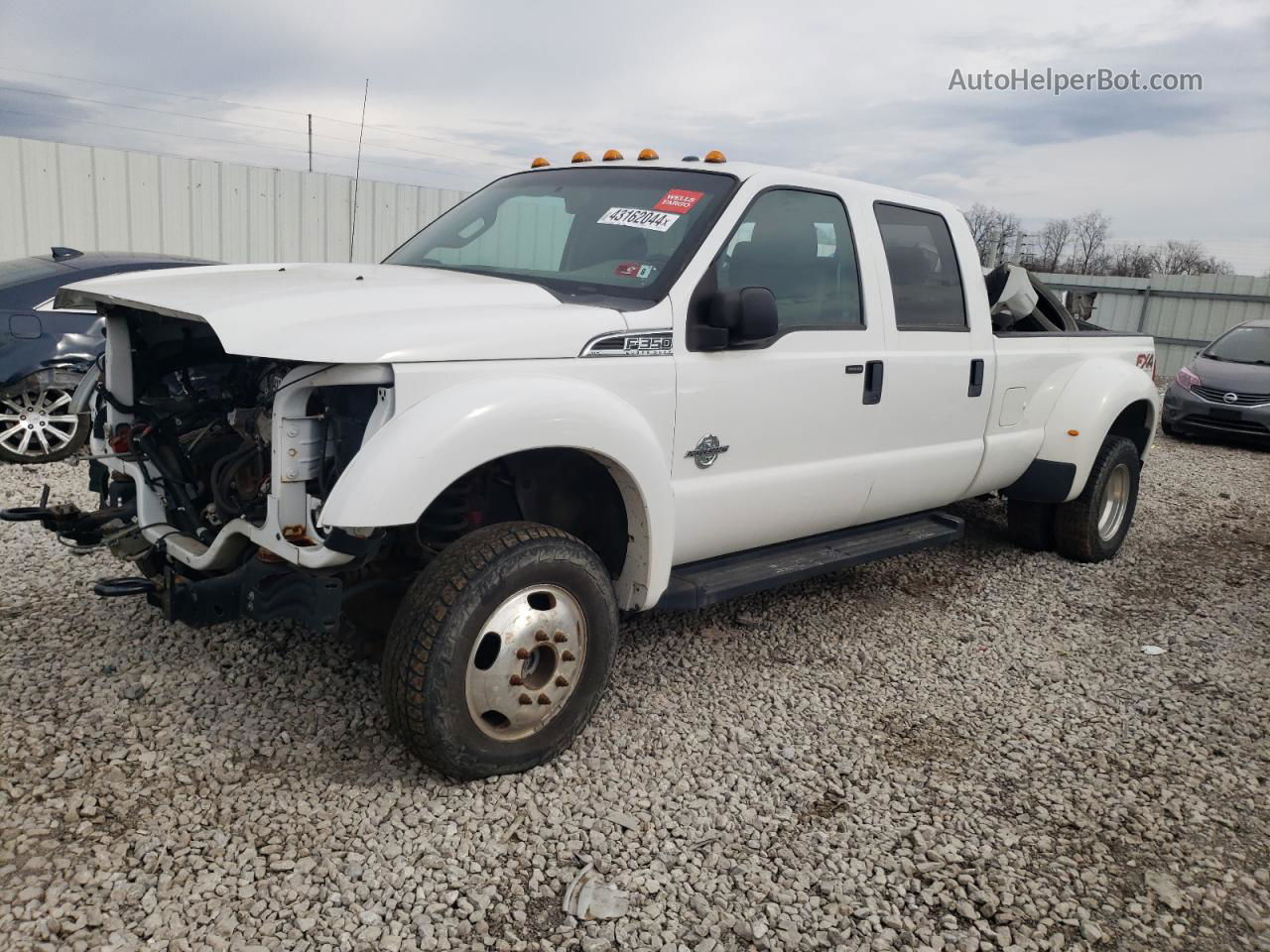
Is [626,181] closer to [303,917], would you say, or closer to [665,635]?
[665,635]

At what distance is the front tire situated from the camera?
2.99 metres

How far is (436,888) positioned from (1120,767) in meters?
2.46

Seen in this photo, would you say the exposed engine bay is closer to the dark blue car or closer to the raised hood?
the raised hood

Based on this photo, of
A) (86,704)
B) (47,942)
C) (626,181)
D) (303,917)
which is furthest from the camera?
(626,181)

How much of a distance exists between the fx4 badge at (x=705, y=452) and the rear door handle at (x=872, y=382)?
90cm

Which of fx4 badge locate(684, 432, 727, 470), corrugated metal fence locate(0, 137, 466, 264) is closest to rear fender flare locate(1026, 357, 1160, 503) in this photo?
fx4 badge locate(684, 432, 727, 470)

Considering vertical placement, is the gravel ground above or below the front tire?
below

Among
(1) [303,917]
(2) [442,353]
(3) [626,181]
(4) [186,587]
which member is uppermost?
(3) [626,181]

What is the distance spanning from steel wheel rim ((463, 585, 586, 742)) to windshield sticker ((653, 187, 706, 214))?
1.59 m

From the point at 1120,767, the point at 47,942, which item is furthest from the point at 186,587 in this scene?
the point at 1120,767

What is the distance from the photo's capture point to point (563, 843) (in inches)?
118

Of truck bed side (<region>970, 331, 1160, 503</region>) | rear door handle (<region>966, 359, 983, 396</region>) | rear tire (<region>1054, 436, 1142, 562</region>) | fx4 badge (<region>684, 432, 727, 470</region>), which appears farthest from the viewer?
rear tire (<region>1054, 436, 1142, 562</region>)

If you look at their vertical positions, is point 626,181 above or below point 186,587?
above

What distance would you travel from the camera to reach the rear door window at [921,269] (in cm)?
460
